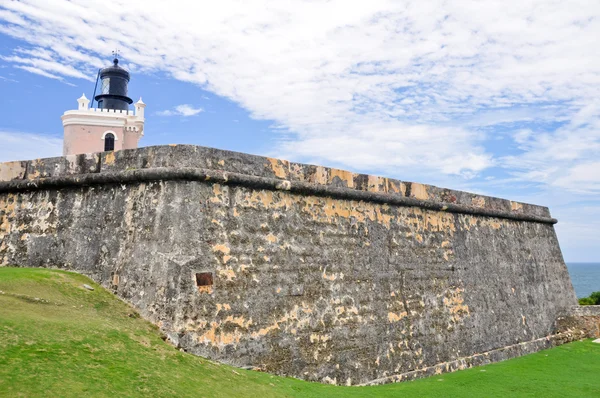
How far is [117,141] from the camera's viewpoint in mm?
29594

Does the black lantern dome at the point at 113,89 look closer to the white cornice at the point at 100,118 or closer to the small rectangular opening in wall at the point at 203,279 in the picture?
the white cornice at the point at 100,118

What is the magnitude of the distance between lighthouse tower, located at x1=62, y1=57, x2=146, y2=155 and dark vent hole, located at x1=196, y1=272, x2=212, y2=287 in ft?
77.7

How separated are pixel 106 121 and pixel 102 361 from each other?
91.1ft

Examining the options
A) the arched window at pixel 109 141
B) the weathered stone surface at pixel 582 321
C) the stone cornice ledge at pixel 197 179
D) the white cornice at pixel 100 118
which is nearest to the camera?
the stone cornice ledge at pixel 197 179

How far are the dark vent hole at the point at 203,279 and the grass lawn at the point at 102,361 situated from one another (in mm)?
665

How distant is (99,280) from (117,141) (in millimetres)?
25060

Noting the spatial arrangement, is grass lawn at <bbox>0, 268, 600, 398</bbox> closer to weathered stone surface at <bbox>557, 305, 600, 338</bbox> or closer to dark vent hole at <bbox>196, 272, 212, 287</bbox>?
dark vent hole at <bbox>196, 272, 212, 287</bbox>

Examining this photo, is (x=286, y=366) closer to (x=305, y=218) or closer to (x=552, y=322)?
(x=305, y=218)

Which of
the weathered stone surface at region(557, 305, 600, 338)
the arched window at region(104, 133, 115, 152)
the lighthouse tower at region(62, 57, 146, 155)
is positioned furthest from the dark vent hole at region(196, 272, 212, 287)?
the arched window at region(104, 133, 115, 152)

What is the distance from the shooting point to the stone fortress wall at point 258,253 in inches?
229

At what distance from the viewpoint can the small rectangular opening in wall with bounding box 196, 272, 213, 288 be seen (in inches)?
225

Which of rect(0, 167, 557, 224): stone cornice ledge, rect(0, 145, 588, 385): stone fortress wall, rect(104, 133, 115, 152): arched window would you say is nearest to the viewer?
rect(0, 145, 588, 385): stone fortress wall

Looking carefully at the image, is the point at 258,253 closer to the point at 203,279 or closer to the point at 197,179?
the point at 203,279

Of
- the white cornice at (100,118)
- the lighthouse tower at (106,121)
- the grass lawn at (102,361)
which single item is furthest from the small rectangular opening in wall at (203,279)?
the white cornice at (100,118)
